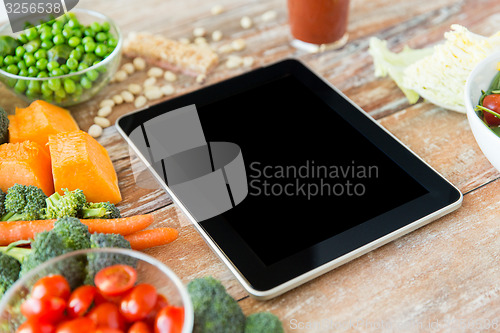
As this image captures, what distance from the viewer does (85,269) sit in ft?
2.57

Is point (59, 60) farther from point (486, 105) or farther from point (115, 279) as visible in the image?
point (486, 105)

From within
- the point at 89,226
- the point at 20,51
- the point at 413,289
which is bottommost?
the point at 413,289

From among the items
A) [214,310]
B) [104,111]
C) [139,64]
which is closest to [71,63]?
[104,111]

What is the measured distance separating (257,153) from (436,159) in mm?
400

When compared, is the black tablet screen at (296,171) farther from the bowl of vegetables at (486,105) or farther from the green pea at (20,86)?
the green pea at (20,86)

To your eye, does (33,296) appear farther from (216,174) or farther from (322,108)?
(322,108)

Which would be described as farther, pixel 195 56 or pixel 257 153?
pixel 195 56

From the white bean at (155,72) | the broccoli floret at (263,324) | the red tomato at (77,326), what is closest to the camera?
the red tomato at (77,326)

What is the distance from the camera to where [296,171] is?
3.55ft

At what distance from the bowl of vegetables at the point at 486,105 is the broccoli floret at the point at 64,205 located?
0.79 metres

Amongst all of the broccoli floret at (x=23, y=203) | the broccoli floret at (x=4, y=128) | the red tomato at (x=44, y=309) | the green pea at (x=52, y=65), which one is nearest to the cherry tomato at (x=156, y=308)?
the red tomato at (x=44, y=309)

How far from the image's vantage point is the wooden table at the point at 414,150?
2.87 feet

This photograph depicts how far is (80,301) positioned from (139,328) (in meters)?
0.09

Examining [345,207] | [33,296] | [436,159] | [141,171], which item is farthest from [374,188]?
[33,296]
